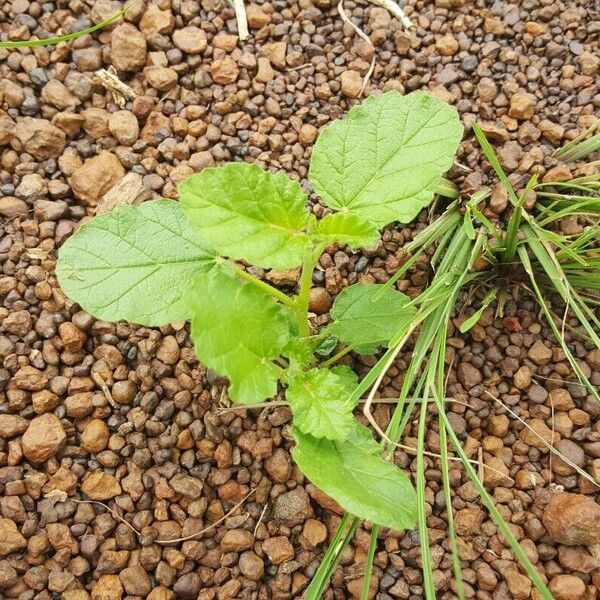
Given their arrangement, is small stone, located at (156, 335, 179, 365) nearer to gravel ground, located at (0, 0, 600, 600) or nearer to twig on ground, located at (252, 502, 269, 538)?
gravel ground, located at (0, 0, 600, 600)

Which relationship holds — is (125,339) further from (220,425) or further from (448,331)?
(448,331)

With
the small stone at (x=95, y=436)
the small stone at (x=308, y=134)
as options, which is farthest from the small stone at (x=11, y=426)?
the small stone at (x=308, y=134)

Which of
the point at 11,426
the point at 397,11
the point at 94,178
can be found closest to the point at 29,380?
the point at 11,426

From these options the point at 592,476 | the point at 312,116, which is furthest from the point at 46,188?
the point at 592,476

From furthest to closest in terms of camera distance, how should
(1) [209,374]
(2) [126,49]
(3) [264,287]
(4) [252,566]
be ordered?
(2) [126,49]
(1) [209,374]
(4) [252,566]
(3) [264,287]

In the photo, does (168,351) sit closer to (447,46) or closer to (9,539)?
(9,539)
